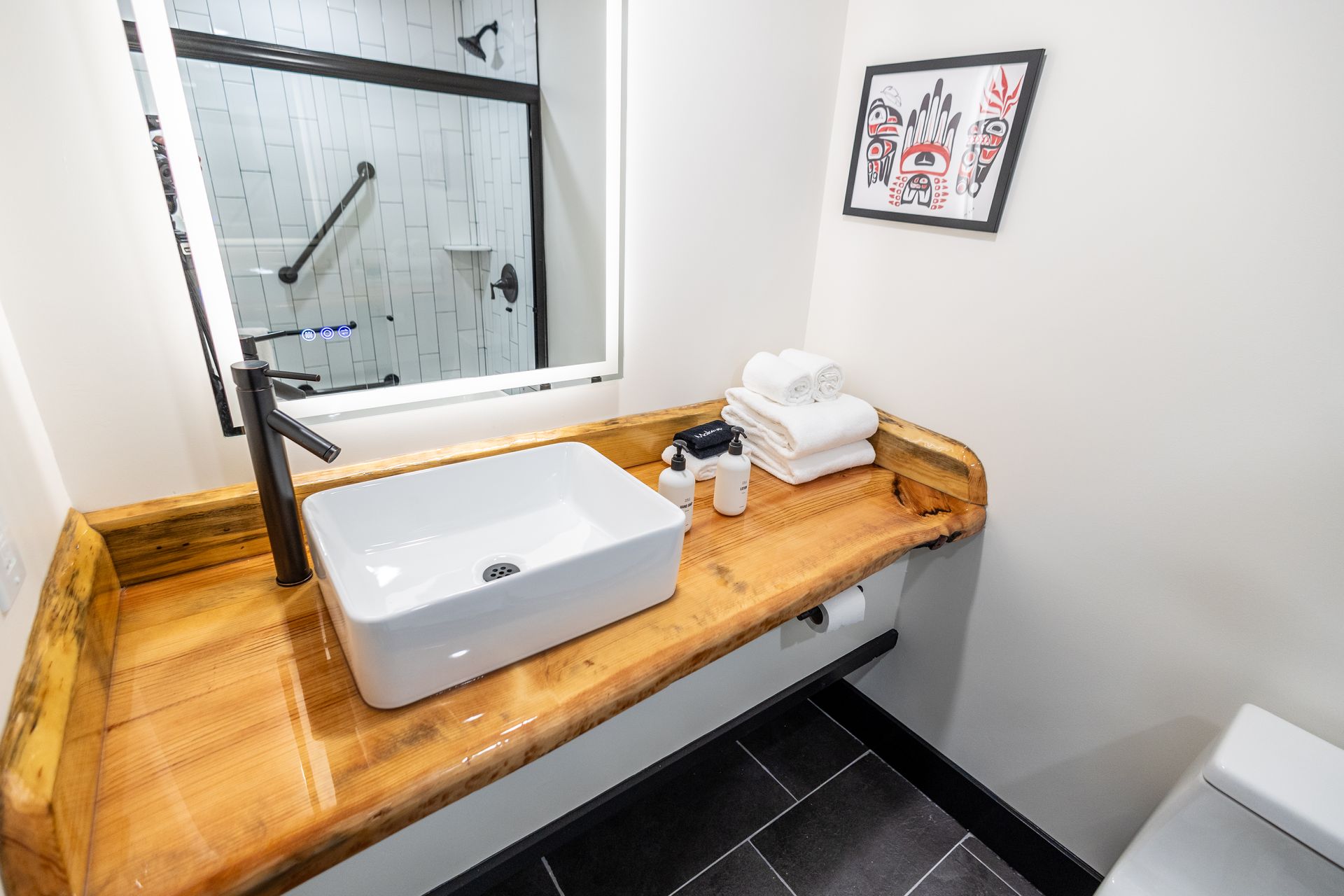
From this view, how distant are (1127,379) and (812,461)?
57 centimetres

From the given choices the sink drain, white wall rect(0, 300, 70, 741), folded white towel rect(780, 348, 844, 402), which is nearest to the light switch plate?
white wall rect(0, 300, 70, 741)

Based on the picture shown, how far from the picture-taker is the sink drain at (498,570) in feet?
3.15

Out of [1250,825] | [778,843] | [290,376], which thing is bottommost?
[778,843]

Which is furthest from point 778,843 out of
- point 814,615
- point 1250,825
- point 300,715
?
point 300,715

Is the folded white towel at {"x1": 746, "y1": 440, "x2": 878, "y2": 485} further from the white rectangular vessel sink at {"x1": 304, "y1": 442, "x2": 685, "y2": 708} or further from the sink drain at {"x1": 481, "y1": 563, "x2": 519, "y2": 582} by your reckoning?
the sink drain at {"x1": 481, "y1": 563, "x2": 519, "y2": 582}

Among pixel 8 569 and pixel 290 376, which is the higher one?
pixel 290 376

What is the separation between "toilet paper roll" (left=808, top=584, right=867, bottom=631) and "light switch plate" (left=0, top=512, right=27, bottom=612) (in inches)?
44.6

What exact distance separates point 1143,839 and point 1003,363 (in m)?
0.82

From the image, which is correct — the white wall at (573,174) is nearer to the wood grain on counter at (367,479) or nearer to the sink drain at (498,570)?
the wood grain on counter at (367,479)

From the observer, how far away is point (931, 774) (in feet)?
5.11

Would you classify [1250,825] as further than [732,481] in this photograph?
No

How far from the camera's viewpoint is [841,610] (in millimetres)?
1221

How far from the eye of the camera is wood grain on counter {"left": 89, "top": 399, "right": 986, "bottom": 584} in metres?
0.90

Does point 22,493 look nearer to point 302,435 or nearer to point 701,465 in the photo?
point 302,435
